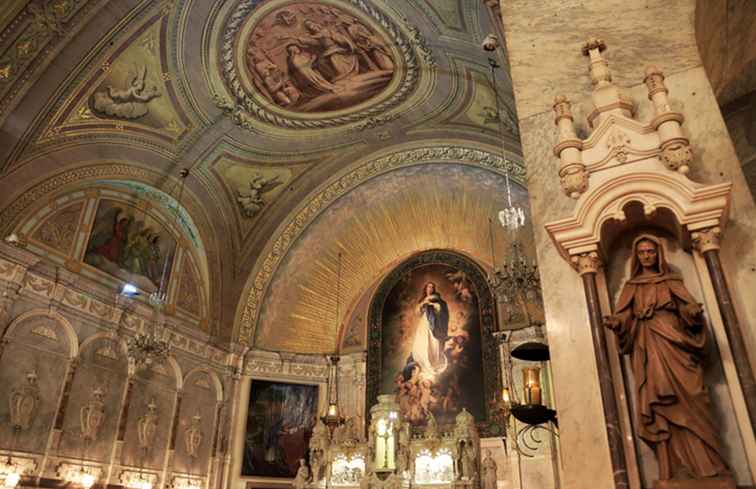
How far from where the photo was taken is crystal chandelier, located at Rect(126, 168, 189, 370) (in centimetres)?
1015

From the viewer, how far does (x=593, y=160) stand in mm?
3828

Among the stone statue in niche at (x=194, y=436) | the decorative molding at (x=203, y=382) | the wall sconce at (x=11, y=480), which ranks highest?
the decorative molding at (x=203, y=382)

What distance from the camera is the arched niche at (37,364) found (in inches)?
349

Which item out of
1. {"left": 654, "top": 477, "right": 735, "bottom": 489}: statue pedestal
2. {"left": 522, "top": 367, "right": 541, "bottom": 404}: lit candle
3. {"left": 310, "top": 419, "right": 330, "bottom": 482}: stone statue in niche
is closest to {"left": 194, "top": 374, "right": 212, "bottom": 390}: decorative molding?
{"left": 310, "top": 419, "right": 330, "bottom": 482}: stone statue in niche

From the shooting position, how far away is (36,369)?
9406 millimetres

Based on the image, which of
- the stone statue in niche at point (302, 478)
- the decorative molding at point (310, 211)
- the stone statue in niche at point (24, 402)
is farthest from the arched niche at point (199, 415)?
the stone statue in niche at point (24, 402)

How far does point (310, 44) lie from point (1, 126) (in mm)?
5505

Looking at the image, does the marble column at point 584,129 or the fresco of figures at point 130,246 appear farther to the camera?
the fresco of figures at point 130,246

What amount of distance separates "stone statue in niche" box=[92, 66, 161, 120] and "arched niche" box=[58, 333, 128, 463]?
170 inches

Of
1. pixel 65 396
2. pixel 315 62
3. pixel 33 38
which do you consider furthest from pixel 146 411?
pixel 315 62

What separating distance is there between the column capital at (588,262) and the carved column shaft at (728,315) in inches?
22.3

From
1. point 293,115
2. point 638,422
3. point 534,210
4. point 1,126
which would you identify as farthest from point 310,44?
point 638,422

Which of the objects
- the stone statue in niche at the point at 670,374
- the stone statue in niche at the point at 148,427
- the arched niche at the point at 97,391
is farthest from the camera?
the stone statue in niche at the point at 148,427

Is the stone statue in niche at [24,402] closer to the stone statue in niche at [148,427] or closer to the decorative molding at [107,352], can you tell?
the decorative molding at [107,352]
